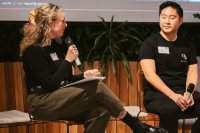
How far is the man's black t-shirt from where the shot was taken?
3926 mm

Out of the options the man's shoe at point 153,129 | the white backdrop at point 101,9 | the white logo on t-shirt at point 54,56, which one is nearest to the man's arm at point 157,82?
the man's shoe at point 153,129

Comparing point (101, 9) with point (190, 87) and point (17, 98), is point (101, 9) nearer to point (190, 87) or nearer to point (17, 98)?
point (17, 98)

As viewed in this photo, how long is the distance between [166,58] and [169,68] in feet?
0.32

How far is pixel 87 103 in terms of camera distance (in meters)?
3.51

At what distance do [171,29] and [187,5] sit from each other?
5.00ft

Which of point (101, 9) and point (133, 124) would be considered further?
point (101, 9)

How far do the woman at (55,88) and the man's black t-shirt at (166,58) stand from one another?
1.74 feet

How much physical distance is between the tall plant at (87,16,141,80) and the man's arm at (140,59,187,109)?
1.13m

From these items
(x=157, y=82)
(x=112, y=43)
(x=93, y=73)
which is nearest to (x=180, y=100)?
(x=157, y=82)

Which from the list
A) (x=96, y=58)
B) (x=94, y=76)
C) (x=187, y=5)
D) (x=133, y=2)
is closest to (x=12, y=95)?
(x=96, y=58)

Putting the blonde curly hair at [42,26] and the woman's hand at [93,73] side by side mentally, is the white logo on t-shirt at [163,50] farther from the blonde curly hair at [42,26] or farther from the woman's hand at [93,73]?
the blonde curly hair at [42,26]

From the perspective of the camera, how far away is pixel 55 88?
3.46 meters

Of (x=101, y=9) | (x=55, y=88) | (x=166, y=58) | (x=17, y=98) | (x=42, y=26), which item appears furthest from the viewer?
(x=101, y=9)

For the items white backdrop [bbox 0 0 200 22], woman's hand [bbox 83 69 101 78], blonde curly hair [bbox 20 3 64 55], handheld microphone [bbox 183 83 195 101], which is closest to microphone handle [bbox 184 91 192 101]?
handheld microphone [bbox 183 83 195 101]
